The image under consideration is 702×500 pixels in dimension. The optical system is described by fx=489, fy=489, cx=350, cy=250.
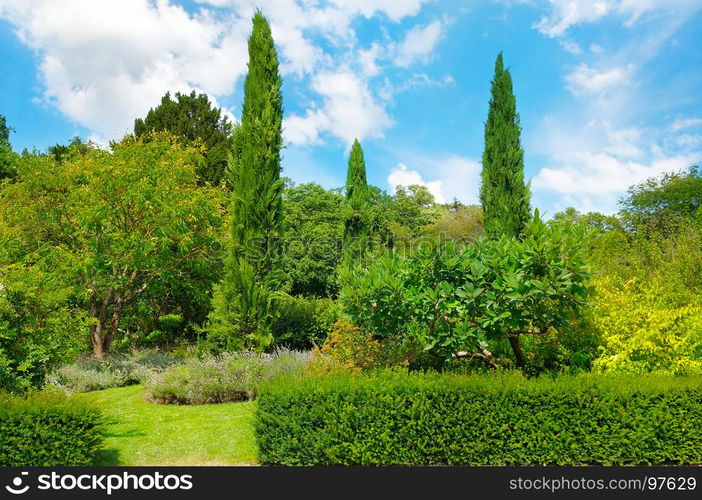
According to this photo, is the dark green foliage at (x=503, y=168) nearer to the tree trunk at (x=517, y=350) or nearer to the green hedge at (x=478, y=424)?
the tree trunk at (x=517, y=350)

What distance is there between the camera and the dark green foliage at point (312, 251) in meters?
20.1

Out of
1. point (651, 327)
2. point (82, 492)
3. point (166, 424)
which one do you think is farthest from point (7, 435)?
point (651, 327)

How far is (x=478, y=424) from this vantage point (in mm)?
5668

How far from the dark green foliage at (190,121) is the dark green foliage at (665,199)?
92.5ft

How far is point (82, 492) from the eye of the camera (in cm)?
492

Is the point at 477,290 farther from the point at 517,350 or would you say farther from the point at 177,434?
the point at 177,434

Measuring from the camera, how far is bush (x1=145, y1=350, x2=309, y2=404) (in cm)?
943

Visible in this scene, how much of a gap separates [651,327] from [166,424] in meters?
7.47

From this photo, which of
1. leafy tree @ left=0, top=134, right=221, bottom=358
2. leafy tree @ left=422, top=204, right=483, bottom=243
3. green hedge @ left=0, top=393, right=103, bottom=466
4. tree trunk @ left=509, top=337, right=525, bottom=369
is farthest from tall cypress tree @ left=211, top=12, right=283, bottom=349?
leafy tree @ left=422, top=204, right=483, bottom=243

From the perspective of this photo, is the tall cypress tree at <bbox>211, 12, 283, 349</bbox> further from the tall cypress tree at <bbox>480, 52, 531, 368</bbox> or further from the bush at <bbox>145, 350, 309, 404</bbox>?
the tall cypress tree at <bbox>480, 52, 531, 368</bbox>

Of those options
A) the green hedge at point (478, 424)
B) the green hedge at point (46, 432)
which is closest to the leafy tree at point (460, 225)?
the green hedge at point (478, 424)

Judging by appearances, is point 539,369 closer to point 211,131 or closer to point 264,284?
point 264,284

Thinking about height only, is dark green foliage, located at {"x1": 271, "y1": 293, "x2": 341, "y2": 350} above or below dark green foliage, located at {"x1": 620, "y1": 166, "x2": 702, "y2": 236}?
below

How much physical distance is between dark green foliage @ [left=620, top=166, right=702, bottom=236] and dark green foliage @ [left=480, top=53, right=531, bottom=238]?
23.0 m
